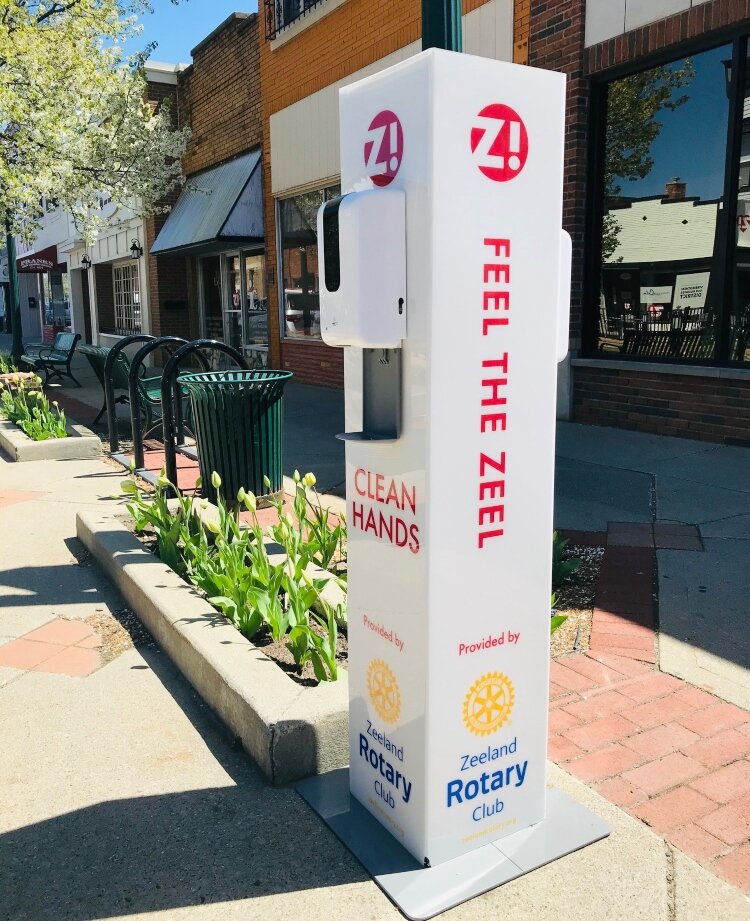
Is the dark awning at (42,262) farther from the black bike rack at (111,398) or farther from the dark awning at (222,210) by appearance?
the black bike rack at (111,398)

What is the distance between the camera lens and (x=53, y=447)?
329 inches

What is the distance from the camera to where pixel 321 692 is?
9.61 feet

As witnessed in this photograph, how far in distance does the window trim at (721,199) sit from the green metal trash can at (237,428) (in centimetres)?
405

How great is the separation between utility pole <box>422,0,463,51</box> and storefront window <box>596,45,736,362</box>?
17.0 feet

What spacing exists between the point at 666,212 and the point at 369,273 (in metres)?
6.79

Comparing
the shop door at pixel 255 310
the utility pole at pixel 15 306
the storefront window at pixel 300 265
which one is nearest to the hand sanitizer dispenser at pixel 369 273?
the storefront window at pixel 300 265

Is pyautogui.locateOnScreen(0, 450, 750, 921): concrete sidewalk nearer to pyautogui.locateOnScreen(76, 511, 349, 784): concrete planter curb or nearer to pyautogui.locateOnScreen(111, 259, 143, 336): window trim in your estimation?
pyautogui.locateOnScreen(76, 511, 349, 784): concrete planter curb

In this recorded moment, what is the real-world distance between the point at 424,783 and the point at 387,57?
35.2ft

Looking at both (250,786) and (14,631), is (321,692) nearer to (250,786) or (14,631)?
(250,786)

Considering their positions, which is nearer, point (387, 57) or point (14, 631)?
point (14, 631)

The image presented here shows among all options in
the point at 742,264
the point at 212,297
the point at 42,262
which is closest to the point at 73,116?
the point at 212,297

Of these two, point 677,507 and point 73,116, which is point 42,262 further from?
point 677,507

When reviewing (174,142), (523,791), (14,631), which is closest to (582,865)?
(523,791)

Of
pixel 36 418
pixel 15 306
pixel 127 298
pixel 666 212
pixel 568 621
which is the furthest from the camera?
pixel 127 298
